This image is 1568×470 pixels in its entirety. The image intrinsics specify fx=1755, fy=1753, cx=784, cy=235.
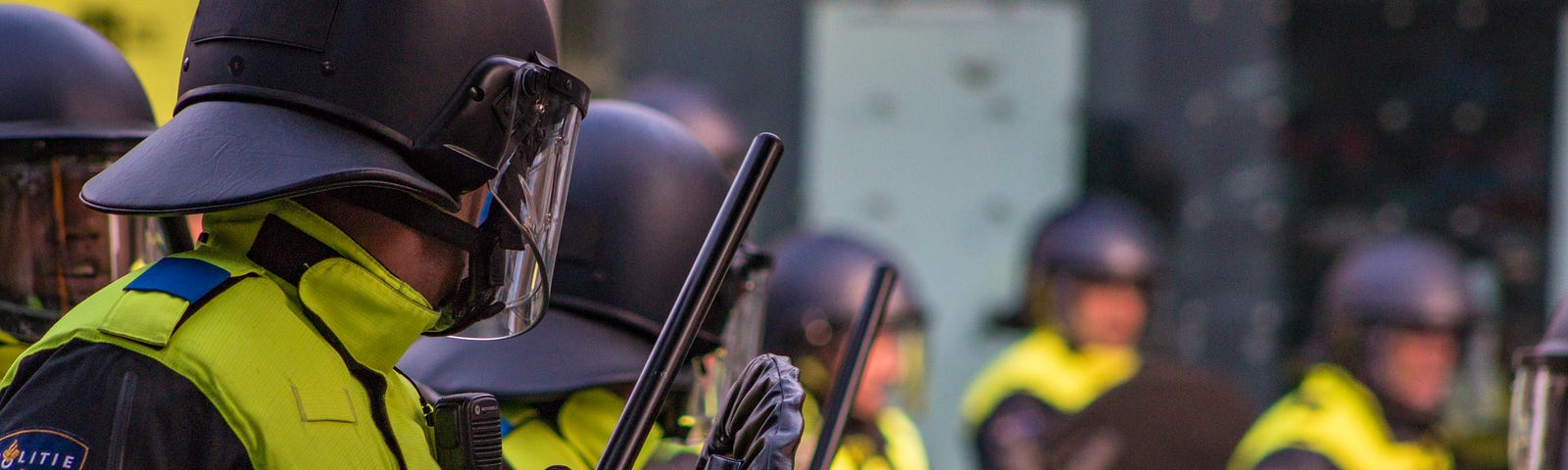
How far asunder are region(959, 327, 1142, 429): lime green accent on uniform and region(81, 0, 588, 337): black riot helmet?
4393 millimetres

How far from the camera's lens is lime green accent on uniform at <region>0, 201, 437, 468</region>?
141 cm

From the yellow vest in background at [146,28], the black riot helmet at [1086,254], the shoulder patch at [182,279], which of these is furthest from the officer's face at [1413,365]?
the shoulder patch at [182,279]

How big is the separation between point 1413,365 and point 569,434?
3.46 meters

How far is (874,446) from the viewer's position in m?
4.00

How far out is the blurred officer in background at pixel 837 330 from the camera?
4.17 m

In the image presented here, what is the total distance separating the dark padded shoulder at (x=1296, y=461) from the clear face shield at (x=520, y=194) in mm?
3289

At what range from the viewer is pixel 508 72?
5.52 ft

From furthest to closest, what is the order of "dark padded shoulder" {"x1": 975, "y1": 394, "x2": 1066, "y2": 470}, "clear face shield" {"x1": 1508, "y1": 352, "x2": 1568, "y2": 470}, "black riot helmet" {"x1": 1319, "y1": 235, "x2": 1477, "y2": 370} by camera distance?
1. "dark padded shoulder" {"x1": 975, "y1": 394, "x2": 1066, "y2": 470}
2. "black riot helmet" {"x1": 1319, "y1": 235, "x2": 1477, "y2": 370}
3. "clear face shield" {"x1": 1508, "y1": 352, "x2": 1568, "y2": 470}

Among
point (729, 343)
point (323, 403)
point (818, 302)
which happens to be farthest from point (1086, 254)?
point (323, 403)

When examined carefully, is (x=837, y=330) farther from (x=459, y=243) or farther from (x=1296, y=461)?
(x=459, y=243)

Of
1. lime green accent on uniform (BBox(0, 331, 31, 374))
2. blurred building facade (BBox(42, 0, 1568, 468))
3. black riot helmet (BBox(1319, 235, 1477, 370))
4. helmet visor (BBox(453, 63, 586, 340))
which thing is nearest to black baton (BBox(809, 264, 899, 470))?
helmet visor (BBox(453, 63, 586, 340))

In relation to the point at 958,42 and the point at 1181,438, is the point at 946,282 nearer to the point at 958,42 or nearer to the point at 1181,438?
the point at 958,42

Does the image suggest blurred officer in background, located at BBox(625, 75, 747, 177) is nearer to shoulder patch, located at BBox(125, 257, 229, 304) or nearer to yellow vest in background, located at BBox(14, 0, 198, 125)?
yellow vest in background, located at BBox(14, 0, 198, 125)

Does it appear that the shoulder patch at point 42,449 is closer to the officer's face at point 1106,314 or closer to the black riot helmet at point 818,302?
the black riot helmet at point 818,302
